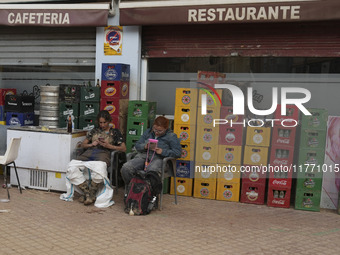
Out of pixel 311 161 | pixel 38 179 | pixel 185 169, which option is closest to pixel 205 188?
pixel 185 169

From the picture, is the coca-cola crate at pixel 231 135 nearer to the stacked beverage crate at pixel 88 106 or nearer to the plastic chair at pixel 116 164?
the plastic chair at pixel 116 164

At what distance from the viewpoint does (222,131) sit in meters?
7.16

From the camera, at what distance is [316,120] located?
680 cm

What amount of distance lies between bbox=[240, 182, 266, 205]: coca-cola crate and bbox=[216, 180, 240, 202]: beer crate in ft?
0.32

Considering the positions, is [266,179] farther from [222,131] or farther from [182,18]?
[182,18]

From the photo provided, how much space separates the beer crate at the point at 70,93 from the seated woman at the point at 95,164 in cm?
101

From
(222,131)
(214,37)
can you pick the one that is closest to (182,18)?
(214,37)

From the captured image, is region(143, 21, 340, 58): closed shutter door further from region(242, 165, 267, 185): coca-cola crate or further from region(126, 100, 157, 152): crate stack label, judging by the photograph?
region(242, 165, 267, 185): coca-cola crate

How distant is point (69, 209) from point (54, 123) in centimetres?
229

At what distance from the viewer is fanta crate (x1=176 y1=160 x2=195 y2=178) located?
289 inches

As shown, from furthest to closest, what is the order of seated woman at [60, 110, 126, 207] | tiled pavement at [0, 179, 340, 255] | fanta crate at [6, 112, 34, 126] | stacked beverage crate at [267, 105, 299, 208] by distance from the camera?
fanta crate at [6, 112, 34, 126], stacked beverage crate at [267, 105, 299, 208], seated woman at [60, 110, 126, 207], tiled pavement at [0, 179, 340, 255]

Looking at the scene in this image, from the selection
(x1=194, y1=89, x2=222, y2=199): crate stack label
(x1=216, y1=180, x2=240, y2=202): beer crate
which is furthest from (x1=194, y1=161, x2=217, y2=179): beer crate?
(x1=216, y1=180, x2=240, y2=202): beer crate

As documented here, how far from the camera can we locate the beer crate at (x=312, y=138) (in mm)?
6803

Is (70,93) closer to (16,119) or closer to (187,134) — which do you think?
(16,119)
